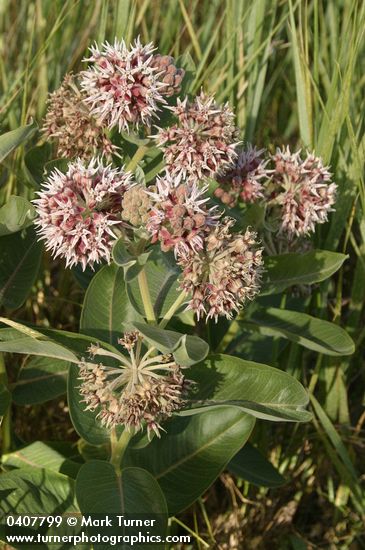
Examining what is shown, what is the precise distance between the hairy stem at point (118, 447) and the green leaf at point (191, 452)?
0.15 metres

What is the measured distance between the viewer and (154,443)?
2385 millimetres

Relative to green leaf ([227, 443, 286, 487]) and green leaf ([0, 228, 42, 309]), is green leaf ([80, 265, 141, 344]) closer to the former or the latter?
green leaf ([0, 228, 42, 309])

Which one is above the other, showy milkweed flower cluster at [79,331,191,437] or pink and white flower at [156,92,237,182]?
pink and white flower at [156,92,237,182]

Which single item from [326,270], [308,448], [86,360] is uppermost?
[326,270]

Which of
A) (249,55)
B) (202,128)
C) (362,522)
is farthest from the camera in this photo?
(249,55)

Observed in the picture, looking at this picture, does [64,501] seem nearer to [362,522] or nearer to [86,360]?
[86,360]

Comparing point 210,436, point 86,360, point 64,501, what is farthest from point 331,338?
point 64,501

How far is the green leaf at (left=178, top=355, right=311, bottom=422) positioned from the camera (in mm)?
2061

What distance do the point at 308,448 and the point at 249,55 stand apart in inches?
62.4

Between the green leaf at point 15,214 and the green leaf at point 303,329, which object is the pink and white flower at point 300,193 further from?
the green leaf at point 15,214

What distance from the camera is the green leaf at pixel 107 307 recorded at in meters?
2.31

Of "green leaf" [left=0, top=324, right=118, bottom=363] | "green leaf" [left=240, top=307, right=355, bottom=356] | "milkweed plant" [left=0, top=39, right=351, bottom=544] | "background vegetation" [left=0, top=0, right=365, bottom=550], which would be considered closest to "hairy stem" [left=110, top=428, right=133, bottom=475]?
"milkweed plant" [left=0, top=39, right=351, bottom=544]

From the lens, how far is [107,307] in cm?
234

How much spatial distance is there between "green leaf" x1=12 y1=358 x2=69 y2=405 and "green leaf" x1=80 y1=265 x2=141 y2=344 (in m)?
0.23
